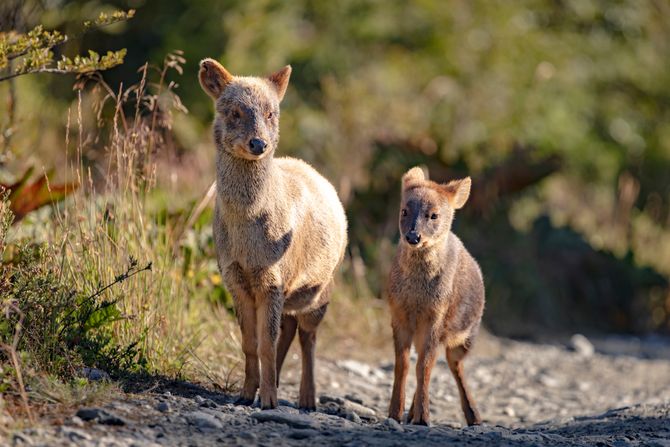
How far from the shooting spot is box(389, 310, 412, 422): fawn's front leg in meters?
6.46

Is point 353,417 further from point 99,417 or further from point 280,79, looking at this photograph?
point 280,79

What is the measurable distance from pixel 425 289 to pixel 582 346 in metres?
4.77

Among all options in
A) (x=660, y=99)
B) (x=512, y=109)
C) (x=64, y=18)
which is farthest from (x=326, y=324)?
(x=660, y=99)

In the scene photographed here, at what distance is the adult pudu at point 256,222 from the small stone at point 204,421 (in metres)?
0.76

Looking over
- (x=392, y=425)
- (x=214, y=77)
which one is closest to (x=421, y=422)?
(x=392, y=425)

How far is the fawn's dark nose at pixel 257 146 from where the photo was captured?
5.79 meters

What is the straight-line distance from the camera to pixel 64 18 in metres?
12.1

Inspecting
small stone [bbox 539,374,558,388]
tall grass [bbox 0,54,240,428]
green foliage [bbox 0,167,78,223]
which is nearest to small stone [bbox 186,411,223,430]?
tall grass [bbox 0,54,240,428]

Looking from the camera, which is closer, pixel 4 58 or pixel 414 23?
pixel 4 58

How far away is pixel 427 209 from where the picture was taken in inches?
254

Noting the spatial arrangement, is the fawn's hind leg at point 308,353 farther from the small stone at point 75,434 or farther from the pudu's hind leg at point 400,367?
the small stone at point 75,434

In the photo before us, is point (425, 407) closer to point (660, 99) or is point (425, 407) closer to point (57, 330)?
point (57, 330)

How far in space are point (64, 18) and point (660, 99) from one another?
910cm

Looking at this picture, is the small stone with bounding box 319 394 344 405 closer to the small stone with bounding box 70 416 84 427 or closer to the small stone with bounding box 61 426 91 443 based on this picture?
the small stone with bounding box 70 416 84 427
